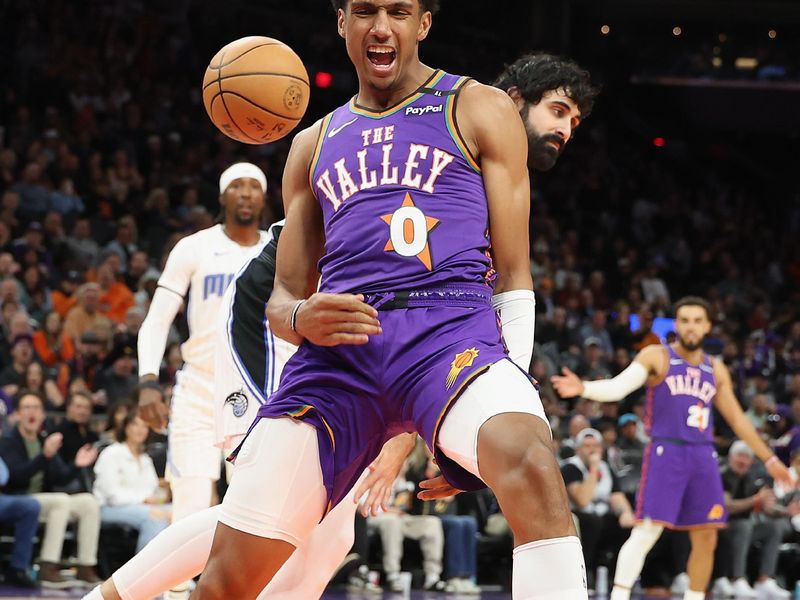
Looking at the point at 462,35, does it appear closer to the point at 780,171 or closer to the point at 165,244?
the point at 780,171

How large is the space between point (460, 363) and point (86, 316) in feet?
31.5

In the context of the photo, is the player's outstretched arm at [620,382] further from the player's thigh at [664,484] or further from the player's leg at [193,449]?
the player's leg at [193,449]

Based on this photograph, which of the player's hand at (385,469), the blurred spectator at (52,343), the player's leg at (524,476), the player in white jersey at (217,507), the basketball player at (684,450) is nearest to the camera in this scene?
the player's leg at (524,476)

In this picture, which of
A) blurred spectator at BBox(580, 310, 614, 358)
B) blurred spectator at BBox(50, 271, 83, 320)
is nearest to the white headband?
blurred spectator at BBox(50, 271, 83, 320)

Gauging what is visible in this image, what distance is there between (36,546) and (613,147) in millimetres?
16575

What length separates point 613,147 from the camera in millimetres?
24547

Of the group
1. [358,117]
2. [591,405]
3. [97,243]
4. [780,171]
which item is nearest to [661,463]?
[591,405]

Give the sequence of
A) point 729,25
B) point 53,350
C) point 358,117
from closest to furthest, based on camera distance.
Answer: point 358,117 < point 53,350 < point 729,25

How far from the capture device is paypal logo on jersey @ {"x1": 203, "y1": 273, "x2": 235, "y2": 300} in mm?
6770

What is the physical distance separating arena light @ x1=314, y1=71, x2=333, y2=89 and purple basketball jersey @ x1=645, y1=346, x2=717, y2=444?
13196mm

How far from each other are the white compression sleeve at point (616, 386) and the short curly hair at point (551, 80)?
445 cm

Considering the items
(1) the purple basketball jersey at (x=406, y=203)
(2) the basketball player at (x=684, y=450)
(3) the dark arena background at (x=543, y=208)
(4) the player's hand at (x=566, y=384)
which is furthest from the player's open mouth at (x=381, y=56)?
(2) the basketball player at (x=684, y=450)

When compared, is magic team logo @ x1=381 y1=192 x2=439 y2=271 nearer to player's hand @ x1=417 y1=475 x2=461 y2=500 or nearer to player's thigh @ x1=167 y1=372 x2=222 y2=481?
player's hand @ x1=417 y1=475 x2=461 y2=500

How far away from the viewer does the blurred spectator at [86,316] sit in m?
12.1
